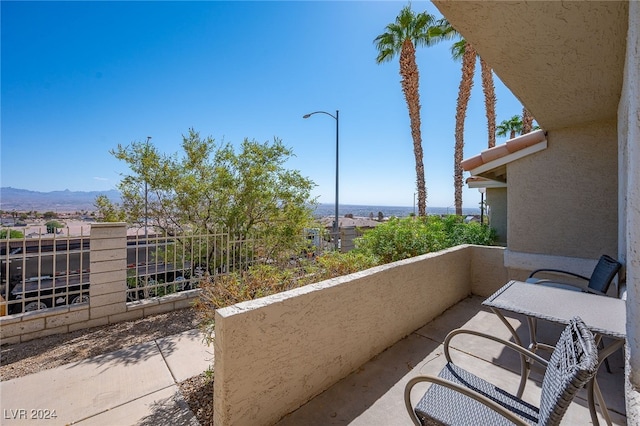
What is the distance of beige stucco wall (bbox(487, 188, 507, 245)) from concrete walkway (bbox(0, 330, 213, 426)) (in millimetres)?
10093

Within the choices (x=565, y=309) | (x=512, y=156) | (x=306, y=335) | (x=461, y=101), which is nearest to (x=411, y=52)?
(x=461, y=101)

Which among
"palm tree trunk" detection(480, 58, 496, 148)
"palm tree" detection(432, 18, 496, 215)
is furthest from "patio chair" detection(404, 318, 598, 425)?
"palm tree trunk" detection(480, 58, 496, 148)

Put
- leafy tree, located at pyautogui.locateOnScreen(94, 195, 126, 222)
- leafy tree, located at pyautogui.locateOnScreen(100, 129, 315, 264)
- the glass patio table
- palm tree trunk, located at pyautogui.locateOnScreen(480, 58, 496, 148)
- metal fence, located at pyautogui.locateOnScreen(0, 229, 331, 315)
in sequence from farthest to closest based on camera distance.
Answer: palm tree trunk, located at pyautogui.locateOnScreen(480, 58, 496, 148) → leafy tree, located at pyautogui.locateOnScreen(94, 195, 126, 222) → leafy tree, located at pyautogui.locateOnScreen(100, 129, 315, 264) → metal fence, located at pyautogui.locateOnScreen(0, 229, 331, 315) → the glass patio table

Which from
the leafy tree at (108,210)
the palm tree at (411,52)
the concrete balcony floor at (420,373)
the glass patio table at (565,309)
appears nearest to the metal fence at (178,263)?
the leafy tree at (108,210)

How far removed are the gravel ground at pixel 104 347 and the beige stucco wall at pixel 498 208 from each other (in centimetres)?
997

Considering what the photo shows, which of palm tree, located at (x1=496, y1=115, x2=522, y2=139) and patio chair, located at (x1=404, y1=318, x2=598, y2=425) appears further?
palm tree, located at (x1=496, y1=115, x2=522, y2=139)

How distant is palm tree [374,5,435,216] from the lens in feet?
42.7

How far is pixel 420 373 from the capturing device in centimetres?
292

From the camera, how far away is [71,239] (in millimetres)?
4434

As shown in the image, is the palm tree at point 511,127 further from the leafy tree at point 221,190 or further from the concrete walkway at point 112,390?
the concrete walkway at point 112,390

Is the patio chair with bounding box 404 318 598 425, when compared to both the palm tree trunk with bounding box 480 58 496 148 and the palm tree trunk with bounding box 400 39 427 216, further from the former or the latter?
the palm tree trunk with bounding box 480 58 496 148

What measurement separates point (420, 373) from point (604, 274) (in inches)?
98.5

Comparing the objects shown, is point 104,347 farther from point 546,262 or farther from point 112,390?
point 546,262

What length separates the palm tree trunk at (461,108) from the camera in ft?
43.1
